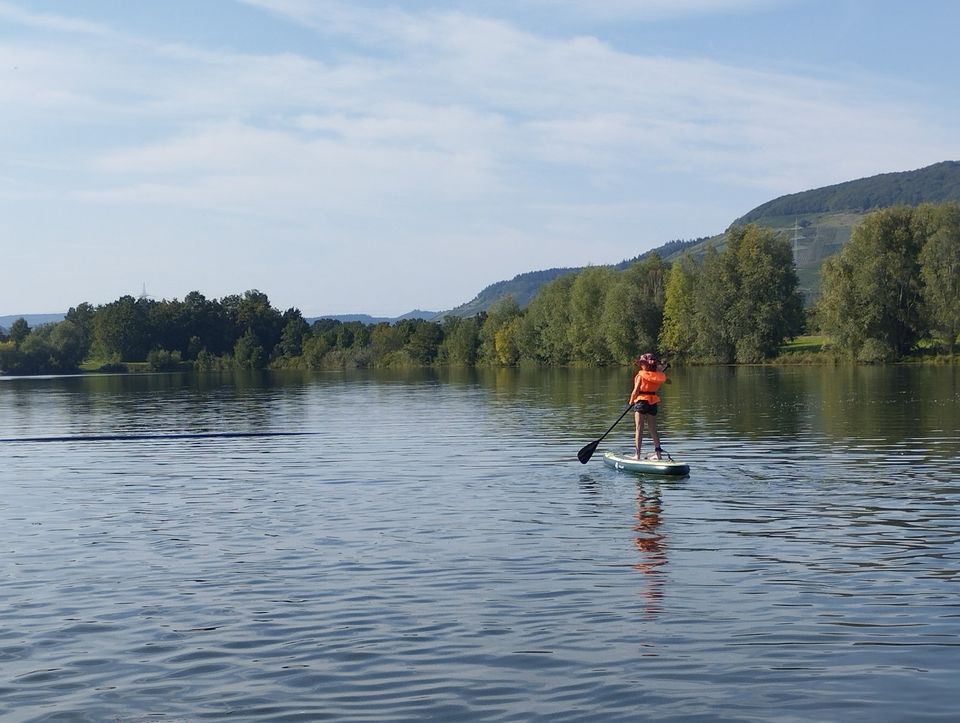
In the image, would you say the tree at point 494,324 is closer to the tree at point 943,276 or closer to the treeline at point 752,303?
the treeline at point 752,303

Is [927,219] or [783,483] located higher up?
[927,219]

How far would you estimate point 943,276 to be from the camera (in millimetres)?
100062

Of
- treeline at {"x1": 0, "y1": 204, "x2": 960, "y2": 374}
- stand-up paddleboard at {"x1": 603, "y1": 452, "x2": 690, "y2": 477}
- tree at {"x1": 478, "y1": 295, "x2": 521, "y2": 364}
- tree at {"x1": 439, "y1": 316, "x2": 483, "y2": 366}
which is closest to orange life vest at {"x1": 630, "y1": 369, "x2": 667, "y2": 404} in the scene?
stand-up paddleboard at {"x1": 603, "y1": 452, "x2": 690, "y2": 477}

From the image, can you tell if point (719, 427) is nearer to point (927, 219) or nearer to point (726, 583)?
point (726, 583)

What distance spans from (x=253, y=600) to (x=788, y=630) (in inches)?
249

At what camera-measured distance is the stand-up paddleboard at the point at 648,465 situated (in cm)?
2477

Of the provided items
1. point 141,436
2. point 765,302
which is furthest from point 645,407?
point 765,302

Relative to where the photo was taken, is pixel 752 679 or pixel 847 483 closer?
pixel 752 679

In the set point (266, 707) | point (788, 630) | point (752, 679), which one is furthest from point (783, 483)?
point (266, 707)

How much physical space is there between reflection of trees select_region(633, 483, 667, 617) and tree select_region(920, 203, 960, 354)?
85259 mm

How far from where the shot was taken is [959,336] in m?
104

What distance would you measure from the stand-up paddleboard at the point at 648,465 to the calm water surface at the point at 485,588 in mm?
290

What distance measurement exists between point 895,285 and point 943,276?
469 centimetres

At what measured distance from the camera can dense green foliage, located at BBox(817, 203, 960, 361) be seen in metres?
101
